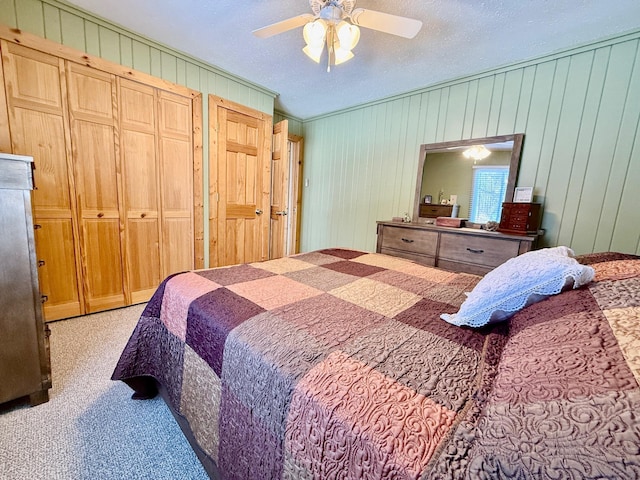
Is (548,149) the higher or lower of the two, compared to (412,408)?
higher

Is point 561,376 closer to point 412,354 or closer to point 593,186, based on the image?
point 412,354

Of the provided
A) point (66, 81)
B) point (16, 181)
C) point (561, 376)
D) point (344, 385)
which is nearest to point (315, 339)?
point (344, 385)

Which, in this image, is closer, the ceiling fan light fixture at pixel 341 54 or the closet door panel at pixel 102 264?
the ceiling fan light fixture at pixel 341 54

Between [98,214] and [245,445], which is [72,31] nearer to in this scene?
[98,214]

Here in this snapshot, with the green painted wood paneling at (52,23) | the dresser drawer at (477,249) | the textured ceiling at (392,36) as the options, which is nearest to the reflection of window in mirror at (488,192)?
the dresser drawer at (477,249)

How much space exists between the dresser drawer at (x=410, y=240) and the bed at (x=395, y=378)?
146 cm

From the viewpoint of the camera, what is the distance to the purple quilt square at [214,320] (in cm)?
91

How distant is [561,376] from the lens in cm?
45

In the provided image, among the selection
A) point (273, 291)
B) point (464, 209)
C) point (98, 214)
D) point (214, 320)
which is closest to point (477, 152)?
point (464, 209)

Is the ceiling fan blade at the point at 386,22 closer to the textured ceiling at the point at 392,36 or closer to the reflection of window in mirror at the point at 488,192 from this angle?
the textured ceiling at the point at 392,36

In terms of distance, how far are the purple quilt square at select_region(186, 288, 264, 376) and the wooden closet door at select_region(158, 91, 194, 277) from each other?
2.02m

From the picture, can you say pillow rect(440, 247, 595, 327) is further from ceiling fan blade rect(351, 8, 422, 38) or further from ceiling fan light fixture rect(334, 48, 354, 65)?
ceiling fan light fixture rect(334, 48, 354, 65)

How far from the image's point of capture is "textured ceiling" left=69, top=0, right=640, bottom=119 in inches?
70.1

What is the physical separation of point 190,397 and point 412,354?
928mm
